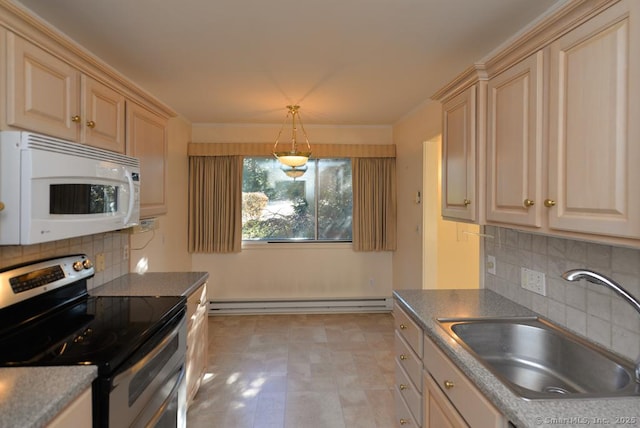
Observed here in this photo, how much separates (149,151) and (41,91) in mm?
1018

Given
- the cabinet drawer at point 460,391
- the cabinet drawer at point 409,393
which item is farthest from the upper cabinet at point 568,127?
the cabinet drawer at point 409,393

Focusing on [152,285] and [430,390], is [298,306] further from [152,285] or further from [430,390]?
[430,390]

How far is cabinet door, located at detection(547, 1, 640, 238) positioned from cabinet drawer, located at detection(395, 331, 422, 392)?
0.95 m

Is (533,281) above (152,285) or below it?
above

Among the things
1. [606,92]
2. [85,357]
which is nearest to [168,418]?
[85,357]

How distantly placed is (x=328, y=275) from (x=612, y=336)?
3.60 meters

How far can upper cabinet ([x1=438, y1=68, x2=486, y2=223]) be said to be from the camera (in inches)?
75.2

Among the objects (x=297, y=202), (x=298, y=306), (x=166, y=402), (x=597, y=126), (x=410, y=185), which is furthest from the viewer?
(x=297, y=202)

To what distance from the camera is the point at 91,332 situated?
5.21ft

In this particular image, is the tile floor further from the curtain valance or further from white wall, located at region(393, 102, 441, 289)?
the curtain valance

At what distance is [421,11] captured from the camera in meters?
1.91

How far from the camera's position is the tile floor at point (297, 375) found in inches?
98.7

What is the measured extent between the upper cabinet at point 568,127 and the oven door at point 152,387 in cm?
178

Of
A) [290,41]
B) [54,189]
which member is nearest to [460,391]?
[54,189]
